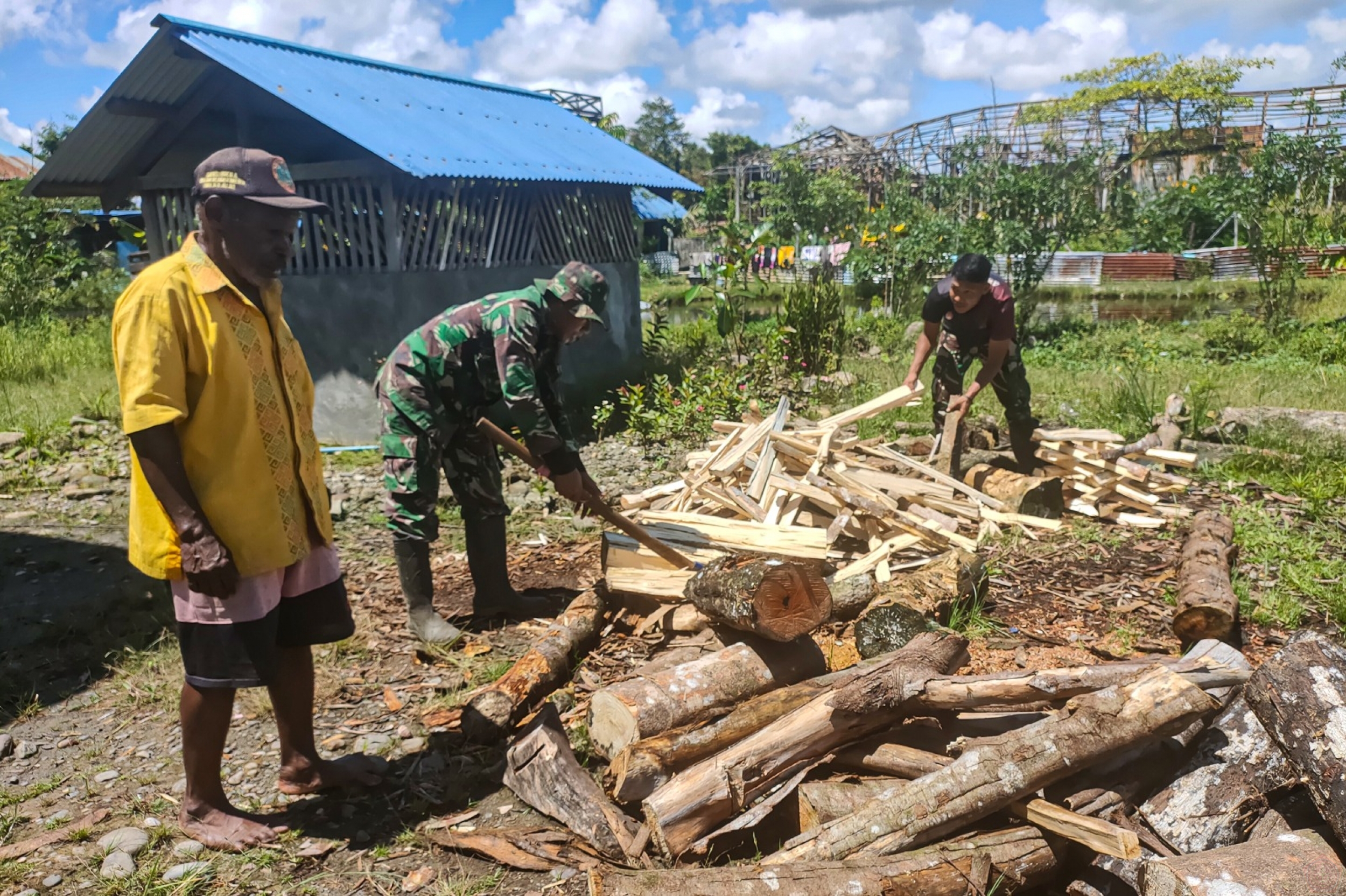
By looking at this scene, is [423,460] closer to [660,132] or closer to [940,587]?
[940,587]

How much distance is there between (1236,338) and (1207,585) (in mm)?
9793

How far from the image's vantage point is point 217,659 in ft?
8.77

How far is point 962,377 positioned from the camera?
6680mm

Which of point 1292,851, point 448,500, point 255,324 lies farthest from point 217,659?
point 448,500

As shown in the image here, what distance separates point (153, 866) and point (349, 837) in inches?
23.2

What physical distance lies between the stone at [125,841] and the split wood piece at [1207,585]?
169 inches

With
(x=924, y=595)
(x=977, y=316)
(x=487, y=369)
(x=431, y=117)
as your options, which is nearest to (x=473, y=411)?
(x=487, y=369)

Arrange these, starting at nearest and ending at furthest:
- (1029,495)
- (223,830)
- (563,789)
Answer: (223,830) < (563,789) < (1029,495)

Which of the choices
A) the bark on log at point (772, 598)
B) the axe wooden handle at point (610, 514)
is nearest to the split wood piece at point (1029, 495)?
the axe wooden handle at point (610, 514)

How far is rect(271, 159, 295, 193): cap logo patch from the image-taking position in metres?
2.65

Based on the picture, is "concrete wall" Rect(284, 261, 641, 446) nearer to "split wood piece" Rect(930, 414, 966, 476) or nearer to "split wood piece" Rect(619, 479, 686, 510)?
"split wood piece" Rect(619, 479, 686, 510)

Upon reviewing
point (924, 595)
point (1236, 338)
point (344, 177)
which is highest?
point (344, 177)

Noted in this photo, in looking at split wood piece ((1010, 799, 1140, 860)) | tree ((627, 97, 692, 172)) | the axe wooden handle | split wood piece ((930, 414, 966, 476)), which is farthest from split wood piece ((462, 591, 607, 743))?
tree ((627, 97, 692, 172))

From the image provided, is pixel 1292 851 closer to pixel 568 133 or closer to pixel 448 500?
pixel 448 500
